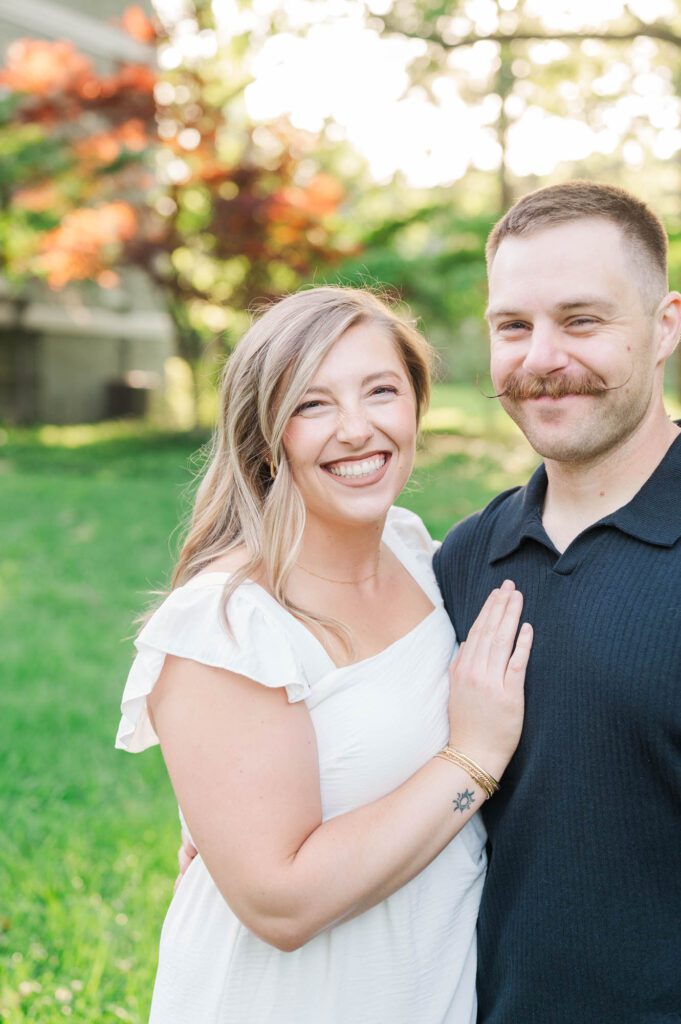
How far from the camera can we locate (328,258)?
45.3ft

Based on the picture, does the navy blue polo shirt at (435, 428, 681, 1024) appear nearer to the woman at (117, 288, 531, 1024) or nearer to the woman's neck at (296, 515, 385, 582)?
the woman at (117, 288, 531, 1024)

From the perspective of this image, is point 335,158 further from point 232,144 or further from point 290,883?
point 290,883

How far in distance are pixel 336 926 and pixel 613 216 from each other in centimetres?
153

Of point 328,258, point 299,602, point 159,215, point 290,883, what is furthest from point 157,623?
point 159,215

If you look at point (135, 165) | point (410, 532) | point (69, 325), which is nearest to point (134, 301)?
point (69, 325)

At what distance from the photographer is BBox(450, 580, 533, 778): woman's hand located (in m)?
2.14

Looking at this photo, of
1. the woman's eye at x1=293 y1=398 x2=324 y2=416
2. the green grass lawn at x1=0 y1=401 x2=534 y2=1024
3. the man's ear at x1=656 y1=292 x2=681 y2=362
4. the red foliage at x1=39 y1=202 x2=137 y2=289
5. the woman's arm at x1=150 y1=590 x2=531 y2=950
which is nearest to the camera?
the woman's arm at x1=150 y1=590 x2=531 y2=950

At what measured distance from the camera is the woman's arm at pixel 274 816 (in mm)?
1932

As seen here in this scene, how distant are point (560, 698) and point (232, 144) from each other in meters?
15.0

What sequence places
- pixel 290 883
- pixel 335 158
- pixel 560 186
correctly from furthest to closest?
pixel 335 158
pixel 560 186
pixel 290 883

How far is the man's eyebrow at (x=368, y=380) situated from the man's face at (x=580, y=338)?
29 cm

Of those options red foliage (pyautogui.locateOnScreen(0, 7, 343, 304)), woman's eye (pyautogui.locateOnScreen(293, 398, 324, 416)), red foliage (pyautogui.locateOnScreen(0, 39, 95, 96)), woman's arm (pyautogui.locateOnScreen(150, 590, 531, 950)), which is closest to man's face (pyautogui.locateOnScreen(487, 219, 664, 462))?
woman's eye (pyautogui.locateOnScreen(293, 398, 324, 416))

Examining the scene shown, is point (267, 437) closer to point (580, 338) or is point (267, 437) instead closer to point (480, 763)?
point (580, 338)

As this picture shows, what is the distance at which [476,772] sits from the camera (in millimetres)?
2119
